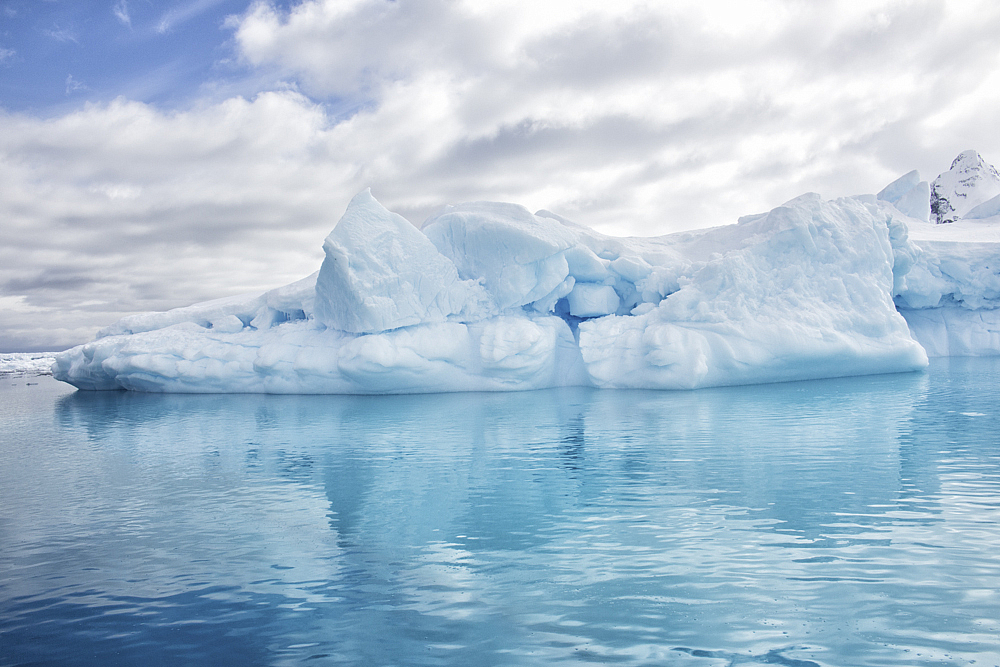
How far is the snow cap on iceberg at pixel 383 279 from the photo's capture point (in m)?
12.5

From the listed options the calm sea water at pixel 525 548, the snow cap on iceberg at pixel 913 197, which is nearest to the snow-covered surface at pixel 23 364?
the calm sea water at pixel 525 548

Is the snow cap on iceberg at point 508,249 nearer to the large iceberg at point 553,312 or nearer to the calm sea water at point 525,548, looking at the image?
the large iceberg at point 553,312

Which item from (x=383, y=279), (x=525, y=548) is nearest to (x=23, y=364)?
(x=383, y=279)

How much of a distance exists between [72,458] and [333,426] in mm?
3160

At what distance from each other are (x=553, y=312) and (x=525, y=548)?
12125 millimetres

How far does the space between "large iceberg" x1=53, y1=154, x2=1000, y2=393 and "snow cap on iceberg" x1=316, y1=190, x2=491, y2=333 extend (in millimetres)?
31

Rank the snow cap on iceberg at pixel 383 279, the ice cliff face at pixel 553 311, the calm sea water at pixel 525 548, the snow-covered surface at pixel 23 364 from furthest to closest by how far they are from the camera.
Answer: the snow-covered surface at pixel 23 364 → the snow cap on iceberg at pixel 383 279 → the ice cliff face at pixel 553 311 → the calm sea water at pixel 525 548

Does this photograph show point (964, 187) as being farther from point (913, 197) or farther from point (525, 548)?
point (525, 548)

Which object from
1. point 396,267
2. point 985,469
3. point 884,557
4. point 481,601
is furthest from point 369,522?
point 396,267

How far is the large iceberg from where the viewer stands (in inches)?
478

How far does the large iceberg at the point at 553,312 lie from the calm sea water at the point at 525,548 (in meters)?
4.77

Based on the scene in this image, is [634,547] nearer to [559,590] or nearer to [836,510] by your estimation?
[559,590]

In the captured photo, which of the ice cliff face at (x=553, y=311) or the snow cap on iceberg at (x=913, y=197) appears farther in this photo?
the snow cap on iceberg at (x=913, y=197)

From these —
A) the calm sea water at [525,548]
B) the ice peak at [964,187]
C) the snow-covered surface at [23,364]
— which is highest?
the ice peak at [964,187]
